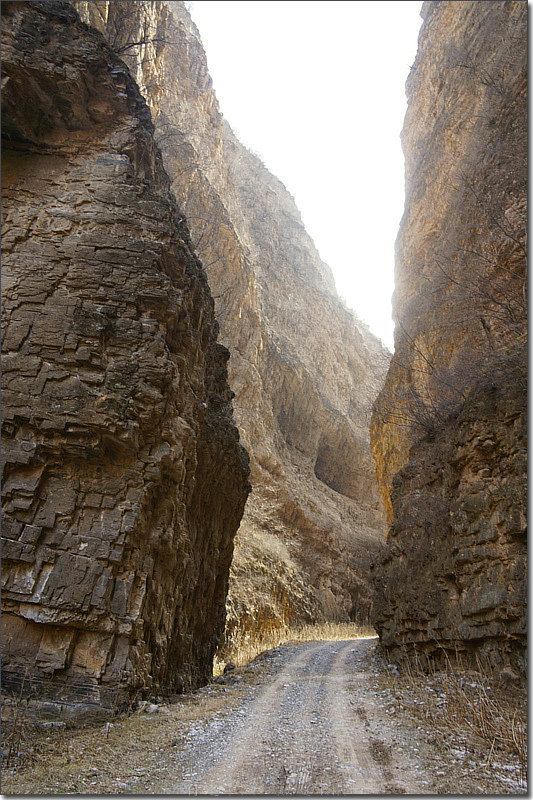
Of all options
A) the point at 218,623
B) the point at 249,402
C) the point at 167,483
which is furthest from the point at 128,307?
the point at 249,402

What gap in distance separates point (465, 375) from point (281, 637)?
15.1 meters

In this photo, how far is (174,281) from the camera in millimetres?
9773

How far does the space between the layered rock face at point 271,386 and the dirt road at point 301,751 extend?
11447 mm

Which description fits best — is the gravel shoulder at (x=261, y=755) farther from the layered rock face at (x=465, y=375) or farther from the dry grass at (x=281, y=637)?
the dry grass at (x=281, y=637)

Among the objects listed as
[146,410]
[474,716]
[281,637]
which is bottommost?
[281,637]

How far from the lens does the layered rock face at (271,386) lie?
24.2 metres

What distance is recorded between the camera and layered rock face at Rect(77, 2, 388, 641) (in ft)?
79.3

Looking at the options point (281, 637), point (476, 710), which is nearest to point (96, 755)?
point (476, 710)

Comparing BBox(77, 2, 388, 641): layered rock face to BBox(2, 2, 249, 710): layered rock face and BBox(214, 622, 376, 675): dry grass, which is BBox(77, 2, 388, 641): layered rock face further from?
BBox(2, 2, 249, 710): layered rock face

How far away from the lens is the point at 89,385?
7738 mm

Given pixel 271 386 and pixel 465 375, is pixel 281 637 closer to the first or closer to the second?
pixel 465 375

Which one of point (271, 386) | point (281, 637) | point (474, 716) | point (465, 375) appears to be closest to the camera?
point (474, 716)

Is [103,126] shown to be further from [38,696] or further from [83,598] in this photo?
[38,696]

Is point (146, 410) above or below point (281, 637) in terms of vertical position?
above
